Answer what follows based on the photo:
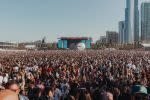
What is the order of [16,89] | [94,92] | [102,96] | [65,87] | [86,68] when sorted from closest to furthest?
[16,89] < [102,96] < [94,92] < [65,87] < [86,68]

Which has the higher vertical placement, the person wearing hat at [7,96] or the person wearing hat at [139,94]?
the person wearing hat at [7,96]

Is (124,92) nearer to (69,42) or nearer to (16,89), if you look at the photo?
(16,89)

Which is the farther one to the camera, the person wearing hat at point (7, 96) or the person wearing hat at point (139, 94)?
the person wearing hat at point (139, 94)

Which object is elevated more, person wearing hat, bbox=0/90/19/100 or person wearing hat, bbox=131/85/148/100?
person wearing hat, bbox=0/90/19/100

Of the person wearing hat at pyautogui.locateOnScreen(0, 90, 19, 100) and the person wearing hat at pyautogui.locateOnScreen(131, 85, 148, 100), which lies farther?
the person wearing hat at pyautogui.locateOnScreen(131, 85, 148, 100)

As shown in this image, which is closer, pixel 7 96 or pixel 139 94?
pixel 7 96

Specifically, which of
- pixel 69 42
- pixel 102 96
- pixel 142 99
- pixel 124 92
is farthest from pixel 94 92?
pixel 69 42

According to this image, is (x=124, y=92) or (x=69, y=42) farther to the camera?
(x=69, y=42)

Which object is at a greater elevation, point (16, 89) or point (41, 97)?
point (16, 89)

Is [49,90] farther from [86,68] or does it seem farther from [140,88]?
[86,68]

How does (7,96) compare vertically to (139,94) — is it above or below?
above

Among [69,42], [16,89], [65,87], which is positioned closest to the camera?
[16,89]
